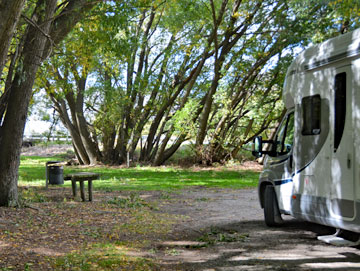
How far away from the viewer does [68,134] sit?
101 ft

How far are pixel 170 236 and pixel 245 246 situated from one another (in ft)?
4.99

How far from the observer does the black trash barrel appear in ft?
48.3

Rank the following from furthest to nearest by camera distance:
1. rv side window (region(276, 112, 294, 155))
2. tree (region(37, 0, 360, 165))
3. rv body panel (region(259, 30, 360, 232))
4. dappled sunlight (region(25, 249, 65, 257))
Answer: tree (region(37, 0, 360, 165))
rv side window (region(276, 112, 294, 155))
dappled sunlight (region(25, 249, 65, 257))
rv body panel (region(259, 30, 360, 232))

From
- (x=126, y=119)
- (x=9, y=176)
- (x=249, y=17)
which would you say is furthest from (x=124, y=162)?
(x=9, y=176)

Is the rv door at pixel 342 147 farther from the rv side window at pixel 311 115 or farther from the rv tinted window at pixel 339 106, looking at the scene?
the rv side window at pixel 311 115

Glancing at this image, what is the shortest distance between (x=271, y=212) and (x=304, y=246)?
1522 millimetres

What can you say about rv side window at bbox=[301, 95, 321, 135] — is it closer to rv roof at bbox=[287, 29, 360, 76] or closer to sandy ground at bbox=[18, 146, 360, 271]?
rv roof at bbox=[287, 29, 360, 76]

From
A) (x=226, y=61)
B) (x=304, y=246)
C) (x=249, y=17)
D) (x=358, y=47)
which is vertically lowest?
(x=304, y=246)

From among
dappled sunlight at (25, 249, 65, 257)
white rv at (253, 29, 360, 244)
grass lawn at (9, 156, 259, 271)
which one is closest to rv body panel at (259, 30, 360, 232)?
white rv at (253, 29, 360, 244)

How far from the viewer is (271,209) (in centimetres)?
848

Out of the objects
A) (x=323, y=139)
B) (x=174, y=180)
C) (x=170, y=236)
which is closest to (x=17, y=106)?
(x=170, y=236)

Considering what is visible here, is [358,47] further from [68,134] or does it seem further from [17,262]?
[68,134]

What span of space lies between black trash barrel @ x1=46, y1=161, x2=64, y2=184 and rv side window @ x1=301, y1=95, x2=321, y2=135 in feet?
32.1

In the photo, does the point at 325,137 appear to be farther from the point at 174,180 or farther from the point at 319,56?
the point at 174,180
